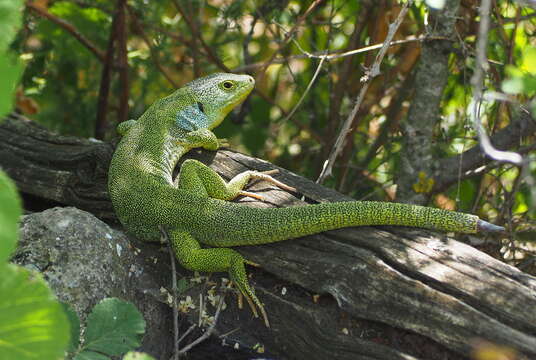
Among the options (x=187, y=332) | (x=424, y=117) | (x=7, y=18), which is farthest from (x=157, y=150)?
(x=7, y=18)

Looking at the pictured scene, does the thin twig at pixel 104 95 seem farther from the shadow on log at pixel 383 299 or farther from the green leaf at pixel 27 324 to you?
the green leaf at pixel 27 324

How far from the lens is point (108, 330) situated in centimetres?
202

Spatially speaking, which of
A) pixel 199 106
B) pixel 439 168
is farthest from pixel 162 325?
pixel 439 168

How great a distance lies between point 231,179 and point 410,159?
133 centimetres

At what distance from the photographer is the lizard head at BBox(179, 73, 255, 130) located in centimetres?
430

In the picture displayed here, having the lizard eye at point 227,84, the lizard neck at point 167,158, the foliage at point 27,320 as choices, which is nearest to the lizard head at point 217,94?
the lizard eye at point 227,84

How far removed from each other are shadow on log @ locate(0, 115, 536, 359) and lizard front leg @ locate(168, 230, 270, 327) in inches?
2.8

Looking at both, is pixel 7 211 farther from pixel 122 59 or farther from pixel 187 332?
pixel 122 59

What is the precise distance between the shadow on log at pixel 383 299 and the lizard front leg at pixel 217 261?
7 cm

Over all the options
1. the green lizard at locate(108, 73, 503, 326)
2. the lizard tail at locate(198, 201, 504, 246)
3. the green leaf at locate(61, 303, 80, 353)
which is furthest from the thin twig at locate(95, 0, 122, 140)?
the green leaf at locate(61, 303, 80, 353)

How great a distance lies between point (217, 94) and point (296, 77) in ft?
4.87

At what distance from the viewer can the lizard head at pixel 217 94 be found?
14.1ft

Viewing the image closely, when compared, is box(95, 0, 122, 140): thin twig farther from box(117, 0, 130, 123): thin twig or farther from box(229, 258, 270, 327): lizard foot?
box(229, 258, 270, 327): lizard foot

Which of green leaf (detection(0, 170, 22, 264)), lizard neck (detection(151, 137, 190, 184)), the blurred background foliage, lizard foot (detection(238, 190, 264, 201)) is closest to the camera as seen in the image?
green leaf (detection(0, 170, 22, 264))
